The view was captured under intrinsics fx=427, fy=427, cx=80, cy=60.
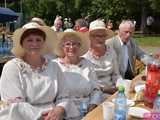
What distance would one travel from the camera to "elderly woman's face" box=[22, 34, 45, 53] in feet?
12.4

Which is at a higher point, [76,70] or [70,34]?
[70,34]

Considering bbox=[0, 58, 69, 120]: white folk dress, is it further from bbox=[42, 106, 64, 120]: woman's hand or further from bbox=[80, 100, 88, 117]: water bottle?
bbox=[80, 100, 88, 117]: water bottle

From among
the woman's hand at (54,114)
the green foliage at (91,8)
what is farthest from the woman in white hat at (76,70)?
the green foliage at (91,8)

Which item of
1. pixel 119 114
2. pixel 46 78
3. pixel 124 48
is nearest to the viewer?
pixel 119 114

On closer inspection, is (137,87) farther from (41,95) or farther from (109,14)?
(109,14)

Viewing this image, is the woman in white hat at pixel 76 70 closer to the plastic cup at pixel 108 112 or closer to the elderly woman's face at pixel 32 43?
the elderly woman's face at pixel 32 43

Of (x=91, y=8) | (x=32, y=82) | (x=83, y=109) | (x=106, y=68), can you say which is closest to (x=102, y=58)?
(x=106, y=68)

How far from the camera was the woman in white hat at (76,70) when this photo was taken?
421 cm

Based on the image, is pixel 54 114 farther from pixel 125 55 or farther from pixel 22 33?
pixel 125 55

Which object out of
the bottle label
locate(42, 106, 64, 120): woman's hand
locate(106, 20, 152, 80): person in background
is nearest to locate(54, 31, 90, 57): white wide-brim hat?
locate(42, 106, 64, 120): woman's hand

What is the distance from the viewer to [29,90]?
364 cm

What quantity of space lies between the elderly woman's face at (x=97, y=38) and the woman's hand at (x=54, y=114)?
1551mm

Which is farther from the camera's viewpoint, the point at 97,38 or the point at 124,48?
the point at 124,48

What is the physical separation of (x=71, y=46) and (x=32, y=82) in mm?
756
